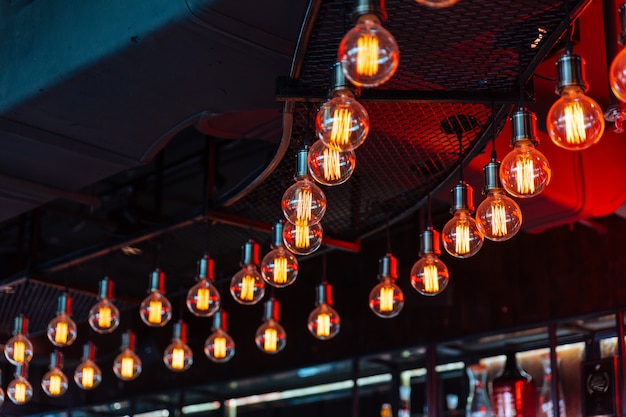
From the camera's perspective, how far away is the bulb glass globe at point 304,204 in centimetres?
314

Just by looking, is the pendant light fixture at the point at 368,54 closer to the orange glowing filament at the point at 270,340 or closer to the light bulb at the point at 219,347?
the orange glowing filament at the point at 270,340

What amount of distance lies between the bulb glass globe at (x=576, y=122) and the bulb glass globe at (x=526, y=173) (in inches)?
10.2

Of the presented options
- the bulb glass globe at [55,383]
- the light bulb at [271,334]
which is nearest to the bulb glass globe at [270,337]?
the light bulb at [271,334]

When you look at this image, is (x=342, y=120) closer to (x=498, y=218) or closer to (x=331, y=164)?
(x=331, y=164)

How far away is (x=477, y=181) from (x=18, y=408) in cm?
721

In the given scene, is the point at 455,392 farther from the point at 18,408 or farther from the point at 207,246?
the point at 18,408

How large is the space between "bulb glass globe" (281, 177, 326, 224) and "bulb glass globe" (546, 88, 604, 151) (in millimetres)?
851

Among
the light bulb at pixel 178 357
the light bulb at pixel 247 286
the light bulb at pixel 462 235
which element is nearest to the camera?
the light bulb at pixel 462 235

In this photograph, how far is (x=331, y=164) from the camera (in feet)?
9.45

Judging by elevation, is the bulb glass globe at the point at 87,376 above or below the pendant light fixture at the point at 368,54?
above

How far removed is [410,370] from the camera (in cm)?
717

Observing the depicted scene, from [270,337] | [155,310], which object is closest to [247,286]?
[270,337]

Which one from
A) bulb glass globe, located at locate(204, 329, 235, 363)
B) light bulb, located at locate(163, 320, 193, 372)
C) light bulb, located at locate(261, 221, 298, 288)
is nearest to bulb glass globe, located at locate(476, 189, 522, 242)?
light bulb, located at locate(261, 221, 298, 288)

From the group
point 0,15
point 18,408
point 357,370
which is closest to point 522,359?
point 357,370
